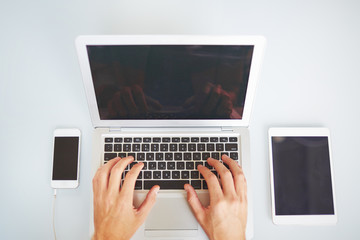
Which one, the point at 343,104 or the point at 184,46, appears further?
the point at 343,104

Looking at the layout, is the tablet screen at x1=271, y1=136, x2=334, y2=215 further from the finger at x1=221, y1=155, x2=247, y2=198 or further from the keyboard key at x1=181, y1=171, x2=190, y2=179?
the keyboard key at x1=181, y1=171, x2=190, y2=179

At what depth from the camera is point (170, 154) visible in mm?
809

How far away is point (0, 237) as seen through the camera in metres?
→ 0.84

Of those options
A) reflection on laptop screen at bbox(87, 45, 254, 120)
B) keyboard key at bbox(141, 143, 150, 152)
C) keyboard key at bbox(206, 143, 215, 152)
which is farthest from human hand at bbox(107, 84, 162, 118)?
keyboard key at bbox(206, 143, 215, 152)

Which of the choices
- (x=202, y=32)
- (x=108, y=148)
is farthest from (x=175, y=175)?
(x=202, y=32)

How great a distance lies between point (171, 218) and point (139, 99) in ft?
1.26

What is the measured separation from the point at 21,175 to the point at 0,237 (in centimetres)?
22

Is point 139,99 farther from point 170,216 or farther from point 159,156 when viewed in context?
point 170,216

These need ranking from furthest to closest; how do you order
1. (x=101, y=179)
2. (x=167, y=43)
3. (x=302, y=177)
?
(x=302, y=177), (x=101, y=179), (x=167, y=43)

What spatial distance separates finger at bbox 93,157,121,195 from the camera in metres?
0.74

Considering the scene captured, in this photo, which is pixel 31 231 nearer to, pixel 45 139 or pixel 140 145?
pixel 45 139

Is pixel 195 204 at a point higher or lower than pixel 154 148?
lower

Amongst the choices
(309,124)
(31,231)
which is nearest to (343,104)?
(309,124)

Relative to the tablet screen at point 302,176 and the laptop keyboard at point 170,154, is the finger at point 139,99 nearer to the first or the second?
the laptop keyboard at point 170,154
